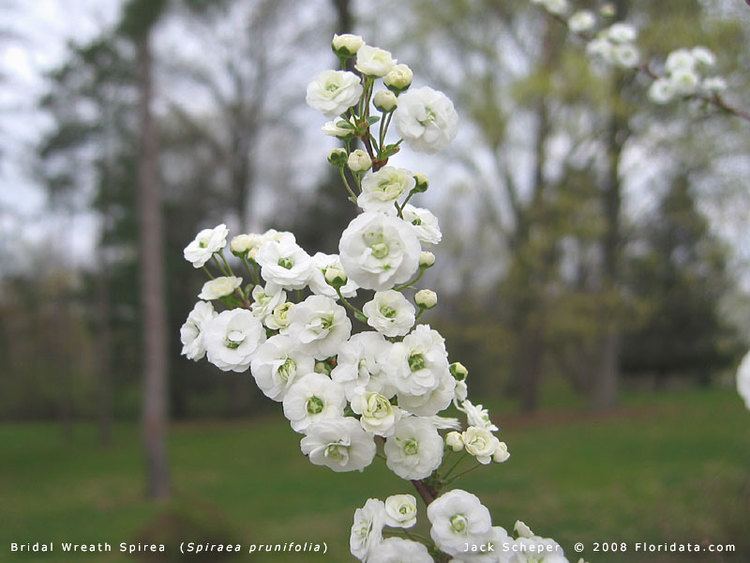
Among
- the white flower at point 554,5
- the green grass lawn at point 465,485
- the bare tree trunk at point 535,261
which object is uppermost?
the white flower at point 554,5

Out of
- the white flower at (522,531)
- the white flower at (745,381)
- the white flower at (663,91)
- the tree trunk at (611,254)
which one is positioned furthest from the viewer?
the tree trunk at (611,254)

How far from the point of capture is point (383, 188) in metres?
1.13

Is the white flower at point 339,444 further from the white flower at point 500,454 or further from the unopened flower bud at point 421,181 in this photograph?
the unopened flower bud at point 421,181

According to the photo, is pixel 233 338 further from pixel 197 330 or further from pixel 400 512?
pixel 400 512

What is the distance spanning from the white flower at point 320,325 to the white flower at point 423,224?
0.67ft

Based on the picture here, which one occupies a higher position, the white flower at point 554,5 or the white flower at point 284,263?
the white flower at point 554,5

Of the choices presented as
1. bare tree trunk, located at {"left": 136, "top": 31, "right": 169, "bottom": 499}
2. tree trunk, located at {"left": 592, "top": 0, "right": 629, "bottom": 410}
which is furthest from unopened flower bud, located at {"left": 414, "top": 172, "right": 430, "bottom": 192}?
tree trunk, located at {"left": 592, "top": 0, "right": 629, "bottom": 410}

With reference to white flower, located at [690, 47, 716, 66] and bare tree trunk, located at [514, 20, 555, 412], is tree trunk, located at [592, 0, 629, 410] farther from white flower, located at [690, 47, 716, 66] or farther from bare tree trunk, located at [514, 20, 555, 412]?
white flower, located at [690, 47, 716, 66]

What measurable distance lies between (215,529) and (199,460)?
7842mm

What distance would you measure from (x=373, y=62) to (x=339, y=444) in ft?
1.95

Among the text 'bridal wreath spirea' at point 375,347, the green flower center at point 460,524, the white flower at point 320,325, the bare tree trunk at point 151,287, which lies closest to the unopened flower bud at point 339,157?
the text 'bridal wreath spirea' at point 375,347

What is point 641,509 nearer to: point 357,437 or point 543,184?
point 357,437

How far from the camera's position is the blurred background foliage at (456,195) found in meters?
13.3

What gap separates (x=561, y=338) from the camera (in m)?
16.4
